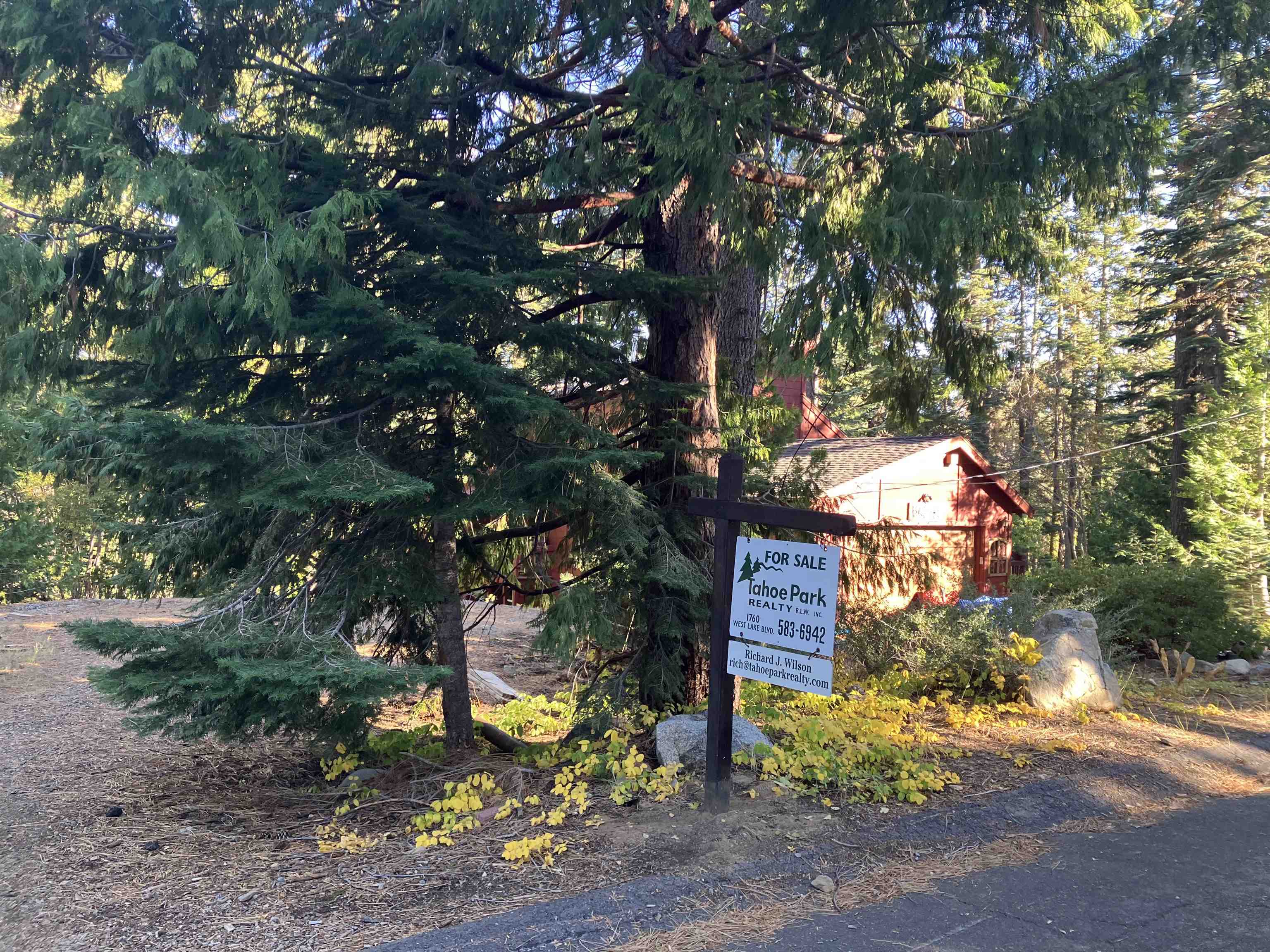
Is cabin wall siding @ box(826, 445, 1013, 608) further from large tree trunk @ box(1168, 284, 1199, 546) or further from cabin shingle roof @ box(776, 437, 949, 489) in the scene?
large tree trunk @ box(1168, 284, 1199, 546)

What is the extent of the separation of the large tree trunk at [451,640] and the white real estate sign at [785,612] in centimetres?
204

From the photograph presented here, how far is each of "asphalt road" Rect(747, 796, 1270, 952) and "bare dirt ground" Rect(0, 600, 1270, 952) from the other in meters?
0.70

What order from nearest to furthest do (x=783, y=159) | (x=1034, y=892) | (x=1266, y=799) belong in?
1. (x=1034, y=892)
2. (x=1266, y=799)
3. (x=783, y=159)

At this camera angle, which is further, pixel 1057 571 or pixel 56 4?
pixel 1057 571

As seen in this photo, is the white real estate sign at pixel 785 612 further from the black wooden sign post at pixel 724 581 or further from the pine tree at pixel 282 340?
the pine tree at pixel 282 340

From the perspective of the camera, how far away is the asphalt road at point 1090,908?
391 cm

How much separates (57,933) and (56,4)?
5211 millimetres

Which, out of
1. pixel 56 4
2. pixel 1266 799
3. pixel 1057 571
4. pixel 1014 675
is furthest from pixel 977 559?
pixel 56 4

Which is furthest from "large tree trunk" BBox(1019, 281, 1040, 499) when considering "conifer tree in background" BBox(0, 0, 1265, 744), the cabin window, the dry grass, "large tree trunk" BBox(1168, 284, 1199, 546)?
the dry grass

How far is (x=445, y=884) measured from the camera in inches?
179

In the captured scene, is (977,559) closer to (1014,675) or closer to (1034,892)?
(1014,675)

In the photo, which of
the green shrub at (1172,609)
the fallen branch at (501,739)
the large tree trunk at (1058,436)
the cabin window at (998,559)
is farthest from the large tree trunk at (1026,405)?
the fallen branch at (501,739)

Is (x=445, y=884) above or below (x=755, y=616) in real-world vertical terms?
below

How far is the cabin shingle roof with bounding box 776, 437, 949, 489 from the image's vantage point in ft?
61.2
